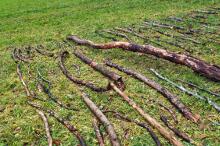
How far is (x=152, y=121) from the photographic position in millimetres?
8156

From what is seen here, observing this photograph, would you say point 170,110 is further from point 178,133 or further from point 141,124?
point 178,133


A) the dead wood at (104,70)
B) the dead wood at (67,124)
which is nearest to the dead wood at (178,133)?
the dead wood at (67,124)

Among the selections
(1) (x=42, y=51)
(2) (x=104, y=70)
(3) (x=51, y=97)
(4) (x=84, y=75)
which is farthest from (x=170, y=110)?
(1) (x=42, y=51)

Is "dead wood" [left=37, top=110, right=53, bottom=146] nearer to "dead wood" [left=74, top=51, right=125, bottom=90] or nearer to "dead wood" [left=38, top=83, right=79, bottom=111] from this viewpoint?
"dead wood" [left=38, top=83, right=79, bottom=111]

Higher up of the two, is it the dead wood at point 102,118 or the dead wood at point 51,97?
the dead wood at point 102,118

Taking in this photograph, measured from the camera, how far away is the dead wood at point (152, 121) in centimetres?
740

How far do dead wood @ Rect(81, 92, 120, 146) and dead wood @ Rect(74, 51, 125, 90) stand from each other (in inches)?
40.7

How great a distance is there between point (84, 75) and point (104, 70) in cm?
72

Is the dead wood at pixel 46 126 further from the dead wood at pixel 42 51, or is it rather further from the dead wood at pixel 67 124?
the dead wood at pixel 42 51

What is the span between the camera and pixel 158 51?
1198 centimetres

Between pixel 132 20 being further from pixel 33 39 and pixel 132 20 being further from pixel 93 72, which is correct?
pixel 93 72

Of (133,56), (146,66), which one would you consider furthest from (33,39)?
(146,66)

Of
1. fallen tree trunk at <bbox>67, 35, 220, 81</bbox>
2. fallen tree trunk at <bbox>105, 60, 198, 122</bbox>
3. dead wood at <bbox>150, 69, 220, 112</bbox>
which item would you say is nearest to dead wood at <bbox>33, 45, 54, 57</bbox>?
fallen tree trunk at <bbox>67, 35, 220, 81</bbox>

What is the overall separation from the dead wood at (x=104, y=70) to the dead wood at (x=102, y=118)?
3.40ft
